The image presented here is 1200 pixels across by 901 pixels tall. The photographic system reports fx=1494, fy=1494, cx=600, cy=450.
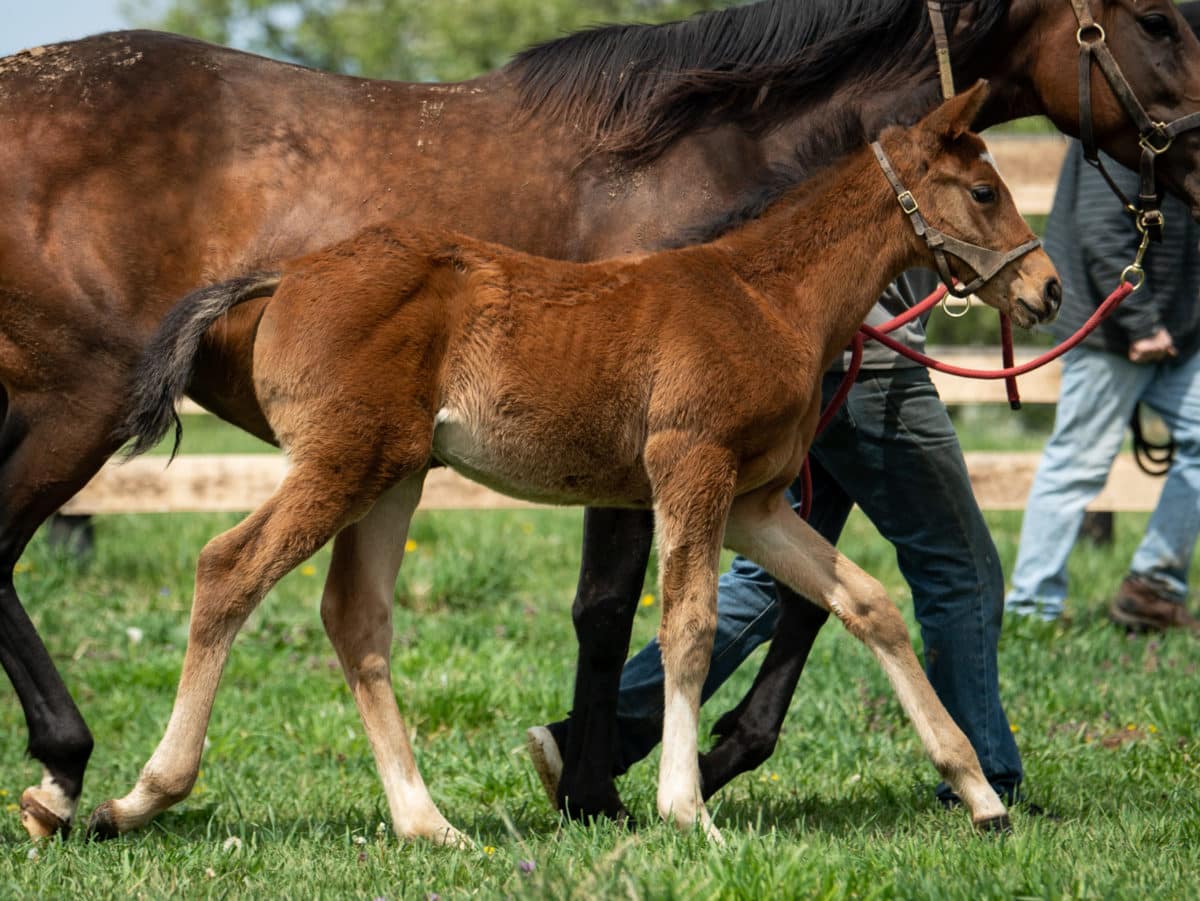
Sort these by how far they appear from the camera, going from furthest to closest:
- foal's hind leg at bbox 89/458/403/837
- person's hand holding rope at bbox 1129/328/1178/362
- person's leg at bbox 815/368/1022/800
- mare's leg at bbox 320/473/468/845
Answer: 1. person's hand holding rope at bbox 1129/328/1178/362
2. person's leg at bbox 815/368/1022/800
3. mare's leg at bbox 320/473/468/845
4. foal's hind leg at bbox 89/458/403/837

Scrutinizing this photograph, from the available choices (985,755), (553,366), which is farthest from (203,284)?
(985,755)

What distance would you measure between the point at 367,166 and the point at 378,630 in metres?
1.21

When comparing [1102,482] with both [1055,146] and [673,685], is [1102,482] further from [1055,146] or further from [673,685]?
[673,685]

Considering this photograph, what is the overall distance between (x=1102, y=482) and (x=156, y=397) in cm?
450

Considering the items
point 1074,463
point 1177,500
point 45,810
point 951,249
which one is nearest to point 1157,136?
point 951,249

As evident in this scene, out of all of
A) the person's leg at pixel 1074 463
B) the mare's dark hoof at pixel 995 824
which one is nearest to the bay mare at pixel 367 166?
the mare's dark hoof at pixel 995 824

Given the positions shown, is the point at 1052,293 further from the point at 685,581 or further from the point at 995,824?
the point at 995,824

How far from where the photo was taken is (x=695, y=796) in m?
3.43

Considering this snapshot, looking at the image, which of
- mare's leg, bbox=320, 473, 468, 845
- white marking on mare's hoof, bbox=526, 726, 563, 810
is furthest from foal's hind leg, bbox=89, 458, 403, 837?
white marking on mare's hoof, bbox=526, 726, 563, 810

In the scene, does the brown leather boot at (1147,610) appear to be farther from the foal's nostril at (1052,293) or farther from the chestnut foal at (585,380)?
the foal's nostril at (1052,293)

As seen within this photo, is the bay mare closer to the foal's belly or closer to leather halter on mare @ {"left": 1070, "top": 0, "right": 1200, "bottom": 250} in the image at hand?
leather halter on mare @ {"left": 1070, "top": 0, "right": 1200, "bottom": 250}

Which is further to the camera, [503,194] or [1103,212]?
[1103,212]

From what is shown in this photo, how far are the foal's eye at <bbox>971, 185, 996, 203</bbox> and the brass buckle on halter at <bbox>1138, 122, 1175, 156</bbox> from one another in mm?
756

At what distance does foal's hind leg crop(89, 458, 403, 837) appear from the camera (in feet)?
11.0
